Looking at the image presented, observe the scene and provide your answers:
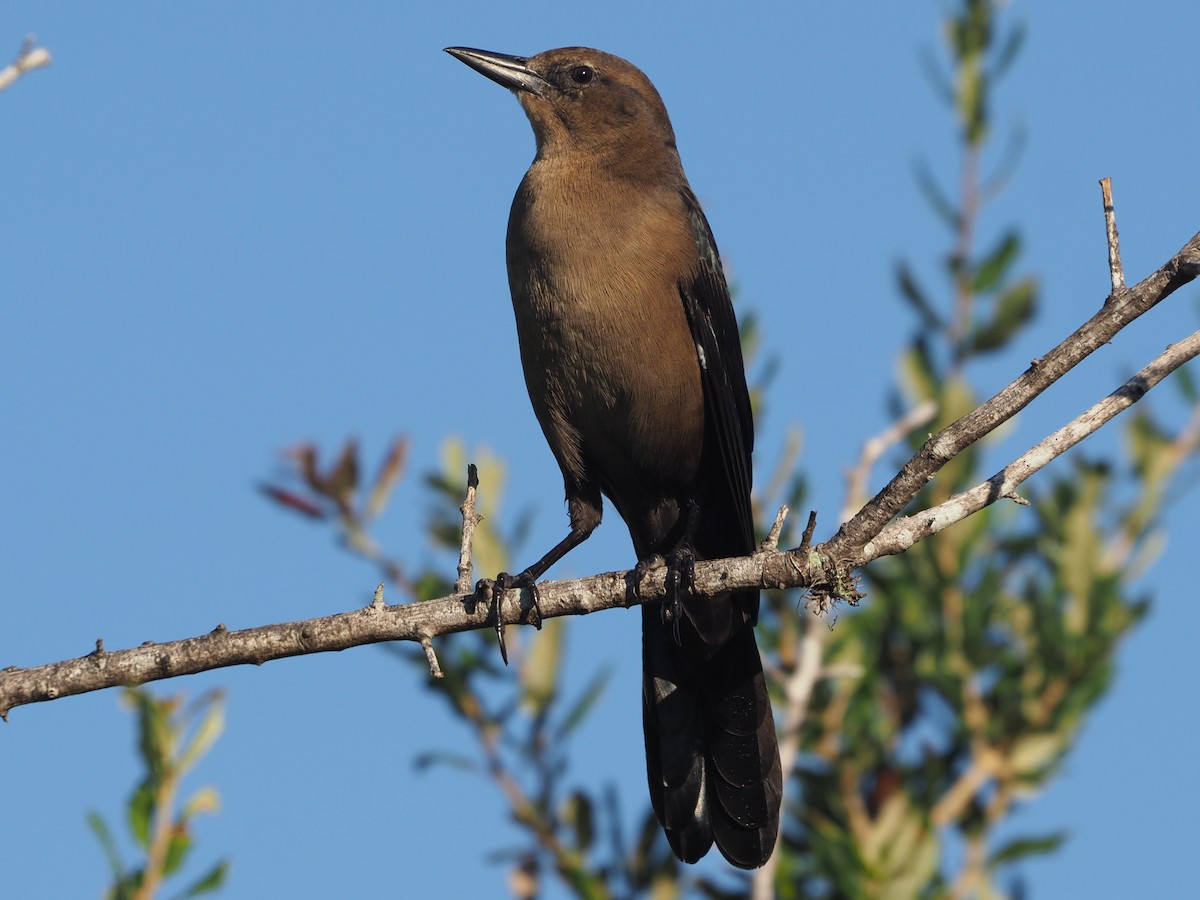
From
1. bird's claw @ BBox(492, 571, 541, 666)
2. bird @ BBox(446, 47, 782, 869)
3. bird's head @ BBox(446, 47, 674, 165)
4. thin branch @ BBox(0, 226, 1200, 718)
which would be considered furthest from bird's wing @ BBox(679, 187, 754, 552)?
bird's claw @ BBox(492, 571, 541, 666)

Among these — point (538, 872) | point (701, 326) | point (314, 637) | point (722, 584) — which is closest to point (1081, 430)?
point (722, 584)

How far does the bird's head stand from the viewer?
5.75 meters

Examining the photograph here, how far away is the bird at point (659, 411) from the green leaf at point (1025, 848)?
75cm

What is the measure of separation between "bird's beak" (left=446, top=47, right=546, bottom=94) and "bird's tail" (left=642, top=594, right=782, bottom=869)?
2.09m

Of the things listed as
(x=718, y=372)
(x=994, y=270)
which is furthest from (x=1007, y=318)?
(x=718, y=372)

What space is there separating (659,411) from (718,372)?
0.31 metres

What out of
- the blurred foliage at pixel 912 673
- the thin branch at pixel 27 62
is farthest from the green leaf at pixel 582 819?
the thin branch at pixel 27 62

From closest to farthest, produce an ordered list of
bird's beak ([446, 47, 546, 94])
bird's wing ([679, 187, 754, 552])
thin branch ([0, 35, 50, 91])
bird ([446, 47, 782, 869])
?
thin branch ([0, 35, 50, 91]) → bird ([446, 47, 782, 869]) → bird's wing ([679, 187, 754, 552]) → bird's beak ([446, 47, 546, 94])

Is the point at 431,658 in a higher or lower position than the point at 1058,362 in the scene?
lower

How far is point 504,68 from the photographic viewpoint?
19.7 ft

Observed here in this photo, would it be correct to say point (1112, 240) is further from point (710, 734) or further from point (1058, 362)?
point (710, 734)

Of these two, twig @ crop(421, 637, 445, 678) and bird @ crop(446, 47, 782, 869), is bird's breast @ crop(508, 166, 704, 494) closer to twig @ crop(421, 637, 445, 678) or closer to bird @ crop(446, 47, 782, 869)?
bird @ crop(446, 47, 782, 869)

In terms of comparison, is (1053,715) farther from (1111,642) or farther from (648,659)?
(648,659)

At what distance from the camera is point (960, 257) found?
604 cm
